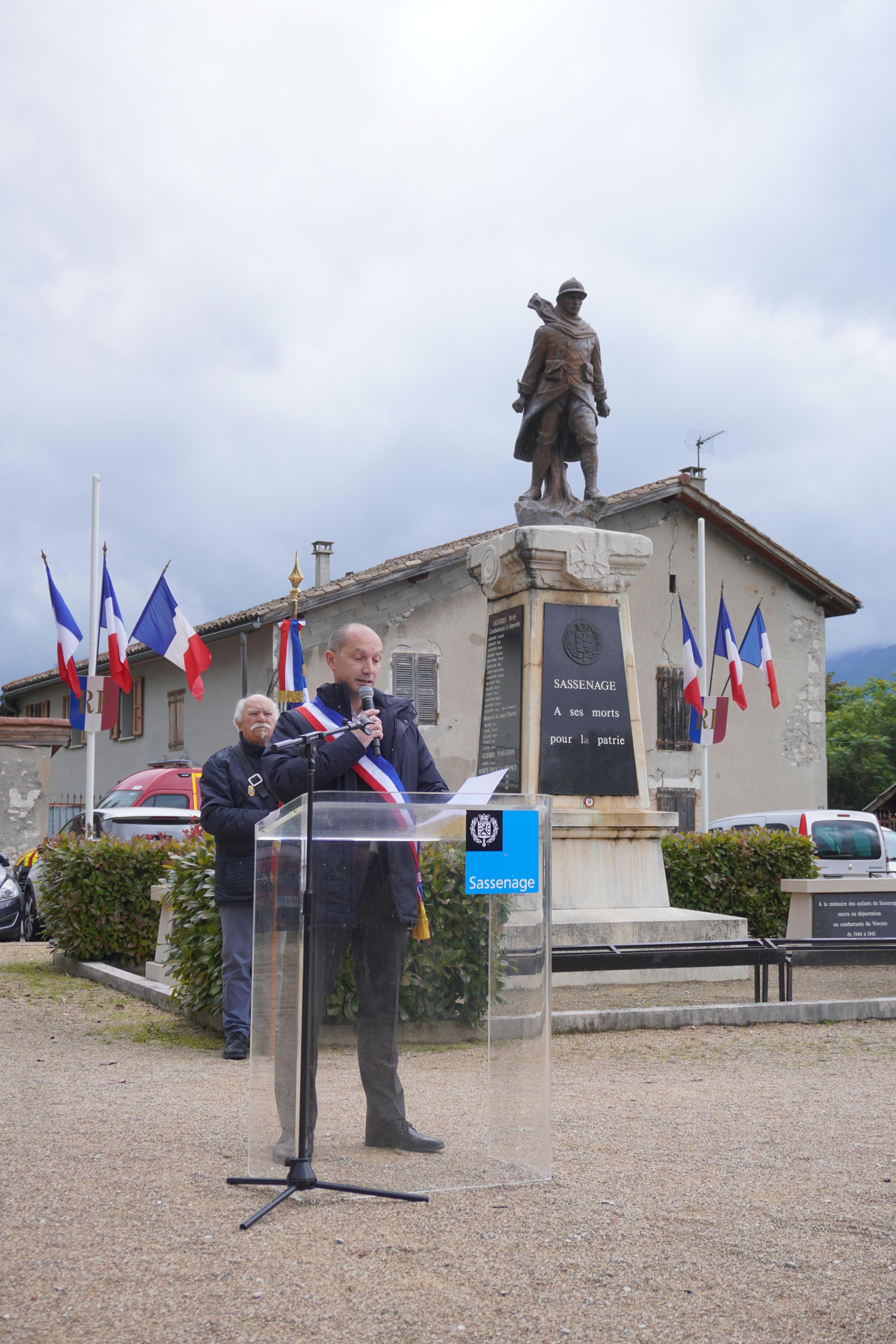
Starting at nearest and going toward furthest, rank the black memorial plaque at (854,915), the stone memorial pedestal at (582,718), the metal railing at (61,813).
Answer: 1. the stone memorial pedestal at (582,718)
2. the black memorial plaque at (854,915)
3. the metal railing at (61,813)

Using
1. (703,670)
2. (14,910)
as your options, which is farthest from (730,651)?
(14,910)

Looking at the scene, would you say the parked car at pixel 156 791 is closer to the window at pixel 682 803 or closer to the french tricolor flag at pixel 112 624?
the french tricolor flag at pixel 112 624

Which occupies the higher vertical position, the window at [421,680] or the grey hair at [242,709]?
the window at [421,680]

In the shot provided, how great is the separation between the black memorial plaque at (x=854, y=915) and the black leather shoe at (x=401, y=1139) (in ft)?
24.3

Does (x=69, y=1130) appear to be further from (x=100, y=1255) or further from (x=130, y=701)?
(x=130, y=701)

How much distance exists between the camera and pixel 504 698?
35.5ft

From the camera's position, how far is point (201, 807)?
22.5ft

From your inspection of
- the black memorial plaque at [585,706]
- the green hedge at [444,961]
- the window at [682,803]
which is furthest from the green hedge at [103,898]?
the window at [682,803]

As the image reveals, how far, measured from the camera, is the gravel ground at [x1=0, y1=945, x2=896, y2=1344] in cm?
298

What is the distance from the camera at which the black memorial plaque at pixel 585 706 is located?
34.0ft

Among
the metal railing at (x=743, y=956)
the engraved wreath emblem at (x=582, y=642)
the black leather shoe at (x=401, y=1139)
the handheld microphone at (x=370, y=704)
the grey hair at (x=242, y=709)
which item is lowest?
the black leather shoe at (x=401, y=1139)

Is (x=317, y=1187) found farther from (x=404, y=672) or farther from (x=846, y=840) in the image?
(x=404, y=672)

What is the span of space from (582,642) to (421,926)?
666 centimetres

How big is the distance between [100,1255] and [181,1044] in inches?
154
